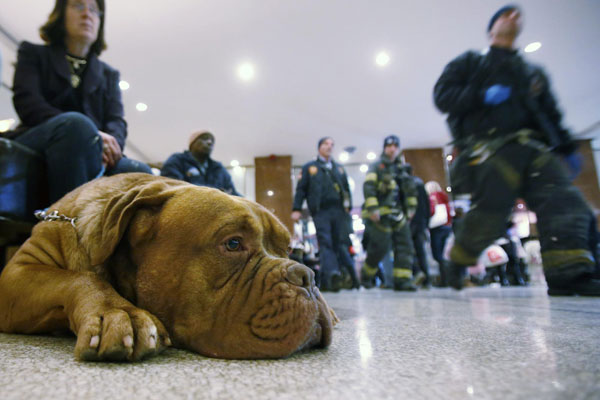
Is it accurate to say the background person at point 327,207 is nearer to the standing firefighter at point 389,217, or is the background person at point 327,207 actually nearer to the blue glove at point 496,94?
the standing firefighter at point 389,217

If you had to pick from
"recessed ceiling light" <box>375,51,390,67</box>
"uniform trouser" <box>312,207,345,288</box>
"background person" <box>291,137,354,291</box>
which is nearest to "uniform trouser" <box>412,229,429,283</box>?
"background person" <box>291,137,354,291</box>

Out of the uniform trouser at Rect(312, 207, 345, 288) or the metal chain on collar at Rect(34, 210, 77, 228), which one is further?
the uniform trouser at Rect(312, 207, 345, 288)

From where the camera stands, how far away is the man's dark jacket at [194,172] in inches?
164

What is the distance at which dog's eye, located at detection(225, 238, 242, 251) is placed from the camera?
1.09 m

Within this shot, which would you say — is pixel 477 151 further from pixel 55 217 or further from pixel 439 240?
pixel 439 240

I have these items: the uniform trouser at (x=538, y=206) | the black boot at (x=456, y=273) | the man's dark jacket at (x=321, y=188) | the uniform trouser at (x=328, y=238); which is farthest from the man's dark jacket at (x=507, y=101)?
the man's dark jacket at (x=321, y=188)

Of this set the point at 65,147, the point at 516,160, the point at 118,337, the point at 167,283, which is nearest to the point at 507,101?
the point at 516,160

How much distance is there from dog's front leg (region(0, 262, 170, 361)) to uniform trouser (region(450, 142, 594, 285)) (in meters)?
2.26

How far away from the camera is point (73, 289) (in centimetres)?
109

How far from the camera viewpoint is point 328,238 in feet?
17.4

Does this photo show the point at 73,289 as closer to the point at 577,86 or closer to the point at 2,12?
the point at 577,86

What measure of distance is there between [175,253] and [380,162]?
4794mm

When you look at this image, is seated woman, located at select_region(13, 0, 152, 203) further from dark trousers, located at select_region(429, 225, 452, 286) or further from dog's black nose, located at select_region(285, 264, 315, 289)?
dark trousers, located at select_region(429, 225, 452, 286)

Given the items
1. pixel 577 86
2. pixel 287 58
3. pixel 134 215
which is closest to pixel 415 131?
pixel 287 58
